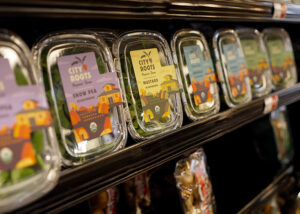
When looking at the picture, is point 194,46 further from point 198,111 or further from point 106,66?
point 106,66

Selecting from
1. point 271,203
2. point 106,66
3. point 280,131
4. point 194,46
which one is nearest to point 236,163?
point 271,203

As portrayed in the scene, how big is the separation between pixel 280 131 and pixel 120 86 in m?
1.73

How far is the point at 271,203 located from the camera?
1820mm

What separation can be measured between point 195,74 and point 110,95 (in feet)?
1.62

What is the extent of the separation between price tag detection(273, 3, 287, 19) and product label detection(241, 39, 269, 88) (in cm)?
23

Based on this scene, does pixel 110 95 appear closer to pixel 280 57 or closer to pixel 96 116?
pixel 96 116

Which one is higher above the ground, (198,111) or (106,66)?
(106,66)

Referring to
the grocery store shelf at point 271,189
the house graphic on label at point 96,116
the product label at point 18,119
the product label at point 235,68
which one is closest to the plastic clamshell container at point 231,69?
the product label at point 235,68

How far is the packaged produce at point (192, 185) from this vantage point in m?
1.28

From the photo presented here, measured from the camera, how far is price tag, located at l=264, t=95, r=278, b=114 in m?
1.45

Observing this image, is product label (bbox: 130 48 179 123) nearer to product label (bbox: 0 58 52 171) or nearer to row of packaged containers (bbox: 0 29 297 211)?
row of packaged containers (bbox: 0 29 297 211)

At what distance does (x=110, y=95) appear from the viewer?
2.92ft

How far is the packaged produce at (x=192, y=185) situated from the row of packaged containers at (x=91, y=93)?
25 cm

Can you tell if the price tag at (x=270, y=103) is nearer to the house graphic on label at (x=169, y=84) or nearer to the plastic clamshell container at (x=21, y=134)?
the house graphic on label at (x=169, y=84)
